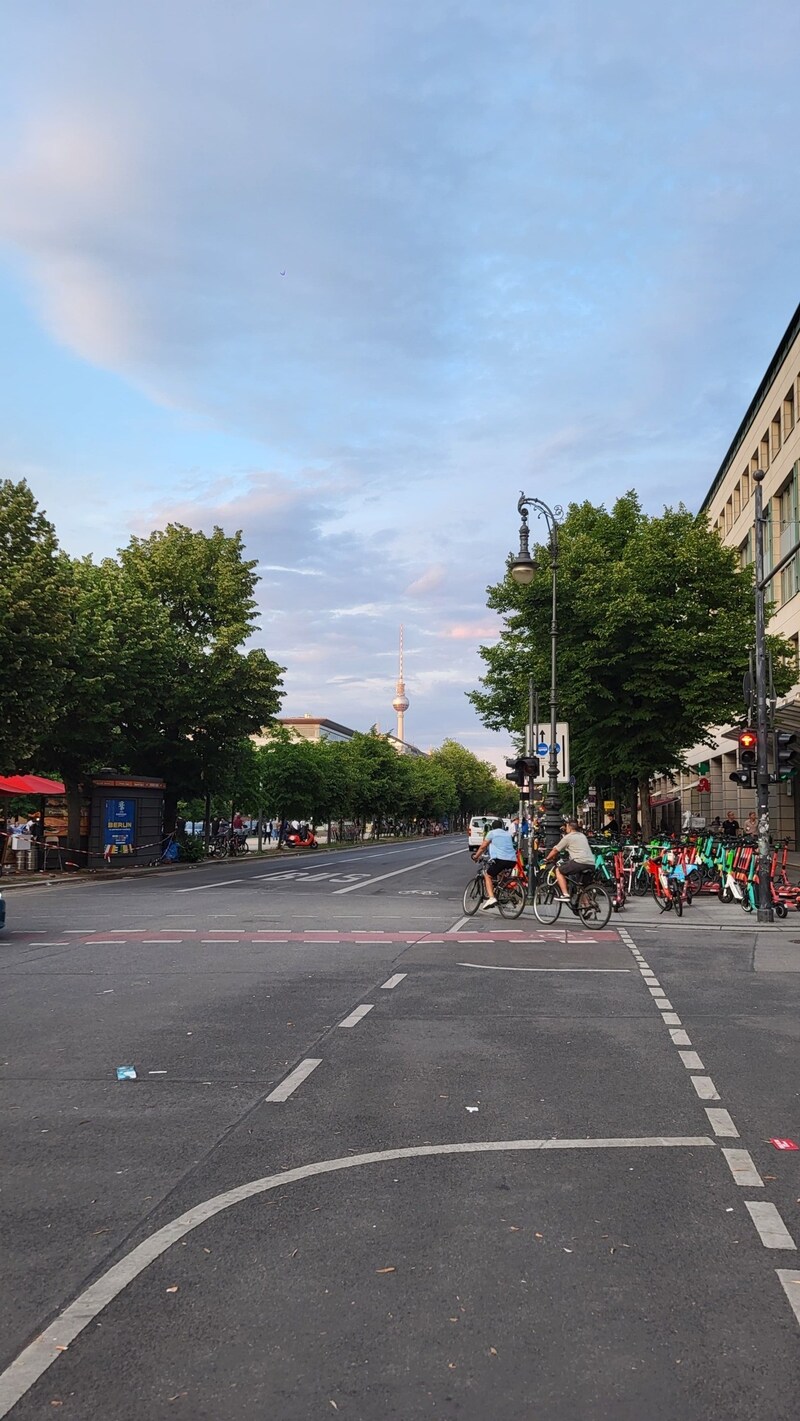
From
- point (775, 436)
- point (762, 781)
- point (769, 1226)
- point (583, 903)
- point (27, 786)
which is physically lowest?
point (769, 1226)

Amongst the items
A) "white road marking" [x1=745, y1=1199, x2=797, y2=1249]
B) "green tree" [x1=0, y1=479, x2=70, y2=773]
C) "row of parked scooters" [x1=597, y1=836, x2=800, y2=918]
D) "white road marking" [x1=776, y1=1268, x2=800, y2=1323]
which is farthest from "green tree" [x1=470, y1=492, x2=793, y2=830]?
"white road marking" [x1=776, y1=1268, x2=800, y2=1323]

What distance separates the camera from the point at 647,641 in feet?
101

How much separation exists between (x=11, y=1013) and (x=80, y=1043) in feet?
5.44

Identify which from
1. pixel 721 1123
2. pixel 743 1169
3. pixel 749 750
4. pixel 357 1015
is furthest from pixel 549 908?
pixel 743 1169

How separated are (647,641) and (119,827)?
699 inches

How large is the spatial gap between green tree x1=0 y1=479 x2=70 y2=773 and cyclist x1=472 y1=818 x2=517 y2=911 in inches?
521

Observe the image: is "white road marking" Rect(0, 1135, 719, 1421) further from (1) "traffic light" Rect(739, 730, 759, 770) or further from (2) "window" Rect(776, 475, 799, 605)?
(2) "window" Rect(776, 475, 799, 605)

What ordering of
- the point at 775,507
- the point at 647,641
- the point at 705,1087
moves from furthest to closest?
the point at 775,507 < the point at 647,641 < the point at 705,1087

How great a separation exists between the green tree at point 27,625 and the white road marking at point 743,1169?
77.7 ft

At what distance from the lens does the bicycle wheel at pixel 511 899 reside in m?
19.5

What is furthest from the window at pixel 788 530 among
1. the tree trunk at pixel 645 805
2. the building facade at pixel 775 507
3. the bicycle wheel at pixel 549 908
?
the bicycle wheel at pixel 549 908

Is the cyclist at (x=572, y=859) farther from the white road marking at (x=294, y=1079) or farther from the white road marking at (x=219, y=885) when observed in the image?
the white road marking at (x=294, y=1079)

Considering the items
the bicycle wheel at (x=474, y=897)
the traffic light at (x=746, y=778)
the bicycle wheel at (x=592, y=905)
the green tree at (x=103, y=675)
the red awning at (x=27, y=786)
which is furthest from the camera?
the green tree at (x=103, y=675)

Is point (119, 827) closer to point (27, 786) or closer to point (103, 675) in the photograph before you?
point (27, 786)
